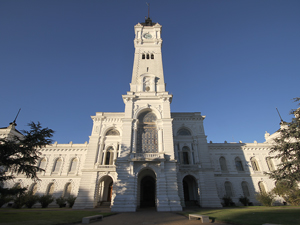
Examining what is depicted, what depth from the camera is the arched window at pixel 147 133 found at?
26.0 meters

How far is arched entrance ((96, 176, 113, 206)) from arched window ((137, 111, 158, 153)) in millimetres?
9799

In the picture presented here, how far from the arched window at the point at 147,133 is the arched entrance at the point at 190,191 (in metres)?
10.2

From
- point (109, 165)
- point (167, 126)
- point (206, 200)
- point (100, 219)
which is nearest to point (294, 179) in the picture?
point (206, 200)

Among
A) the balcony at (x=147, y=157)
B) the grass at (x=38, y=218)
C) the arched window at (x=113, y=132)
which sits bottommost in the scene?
the grass at (x=38, y=218)

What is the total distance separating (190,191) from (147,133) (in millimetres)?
13392

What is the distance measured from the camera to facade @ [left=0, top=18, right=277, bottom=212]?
917 inches

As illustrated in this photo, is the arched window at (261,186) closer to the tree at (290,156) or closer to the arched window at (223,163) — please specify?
the arched window at (223,163)

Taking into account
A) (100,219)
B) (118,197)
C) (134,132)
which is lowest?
(100,219)

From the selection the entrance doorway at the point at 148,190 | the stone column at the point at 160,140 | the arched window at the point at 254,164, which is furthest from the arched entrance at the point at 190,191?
the arched window at the point at 254,164

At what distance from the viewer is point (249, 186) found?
32625mm

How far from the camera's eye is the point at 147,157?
2389 cm

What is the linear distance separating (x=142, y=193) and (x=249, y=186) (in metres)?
21.2

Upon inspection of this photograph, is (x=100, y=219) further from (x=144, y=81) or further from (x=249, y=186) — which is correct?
(x=249, y=186)

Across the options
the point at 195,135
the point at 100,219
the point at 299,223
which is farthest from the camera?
the point at 195,135
